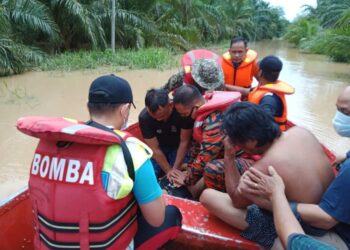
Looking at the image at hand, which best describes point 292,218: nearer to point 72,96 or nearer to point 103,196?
point 103,196

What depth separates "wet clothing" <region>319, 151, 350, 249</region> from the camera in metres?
1.26

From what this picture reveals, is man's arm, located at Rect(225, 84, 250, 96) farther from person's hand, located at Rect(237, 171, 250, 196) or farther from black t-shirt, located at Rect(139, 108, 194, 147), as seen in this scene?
person's hand, located at Rect(237, 171, 250, 196)

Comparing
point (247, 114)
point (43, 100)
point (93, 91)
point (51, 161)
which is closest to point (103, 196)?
point (51, 161)

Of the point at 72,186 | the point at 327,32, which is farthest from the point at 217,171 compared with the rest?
the point at 327,32

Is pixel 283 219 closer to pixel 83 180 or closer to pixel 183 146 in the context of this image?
pixel 83 180

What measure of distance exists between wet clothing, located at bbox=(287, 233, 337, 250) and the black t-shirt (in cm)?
139

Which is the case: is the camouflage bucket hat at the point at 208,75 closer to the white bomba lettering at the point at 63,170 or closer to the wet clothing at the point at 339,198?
the wet clothing at the point at 339,198

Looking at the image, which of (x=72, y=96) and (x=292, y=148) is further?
(x=72, y=96)

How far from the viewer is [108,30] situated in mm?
11469

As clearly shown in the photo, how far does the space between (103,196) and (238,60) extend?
281 cm

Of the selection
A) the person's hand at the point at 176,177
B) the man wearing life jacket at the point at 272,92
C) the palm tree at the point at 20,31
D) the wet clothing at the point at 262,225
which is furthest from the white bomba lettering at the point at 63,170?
the palm tree at the point at 20,31

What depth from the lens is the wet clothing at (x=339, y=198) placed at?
4.12ft

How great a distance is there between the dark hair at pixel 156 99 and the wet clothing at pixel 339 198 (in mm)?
1219

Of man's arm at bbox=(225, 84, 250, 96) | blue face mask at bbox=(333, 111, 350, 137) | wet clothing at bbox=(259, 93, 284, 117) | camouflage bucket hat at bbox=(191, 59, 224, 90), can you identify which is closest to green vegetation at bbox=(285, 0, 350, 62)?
man's arm at bbox=(225, 84, 250, 96)
